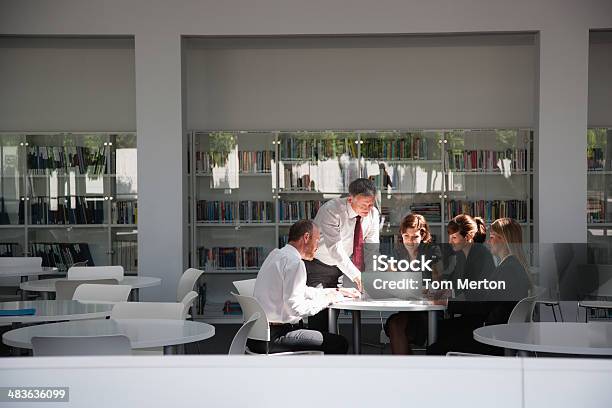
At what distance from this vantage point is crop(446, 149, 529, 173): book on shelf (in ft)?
29.7

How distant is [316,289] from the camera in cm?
553

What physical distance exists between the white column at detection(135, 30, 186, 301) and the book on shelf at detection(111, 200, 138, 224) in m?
1.65

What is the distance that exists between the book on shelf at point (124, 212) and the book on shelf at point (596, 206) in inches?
195

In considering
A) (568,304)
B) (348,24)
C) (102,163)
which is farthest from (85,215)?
(568,304)

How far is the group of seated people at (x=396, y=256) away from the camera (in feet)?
13.1

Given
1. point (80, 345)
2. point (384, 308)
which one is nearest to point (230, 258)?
point (384, 308)

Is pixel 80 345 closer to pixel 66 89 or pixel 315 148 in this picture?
pixel 315 148

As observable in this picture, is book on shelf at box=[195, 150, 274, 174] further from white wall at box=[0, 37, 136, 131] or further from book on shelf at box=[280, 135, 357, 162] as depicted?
white wall at box=[0, 37, 136, 131]

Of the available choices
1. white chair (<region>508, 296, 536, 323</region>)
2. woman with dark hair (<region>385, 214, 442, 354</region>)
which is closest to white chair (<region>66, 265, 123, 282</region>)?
woman with dark hair (<region>385, 214, 442, 354</region>)

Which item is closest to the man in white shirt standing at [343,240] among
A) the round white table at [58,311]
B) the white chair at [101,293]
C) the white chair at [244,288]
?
the white chair at [244,288]

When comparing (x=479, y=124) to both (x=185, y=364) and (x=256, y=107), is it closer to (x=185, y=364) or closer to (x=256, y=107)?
(x=256, y=107)

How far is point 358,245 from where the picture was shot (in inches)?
225

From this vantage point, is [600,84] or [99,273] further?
[600,84]

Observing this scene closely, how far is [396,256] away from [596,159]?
5791 millimetres
